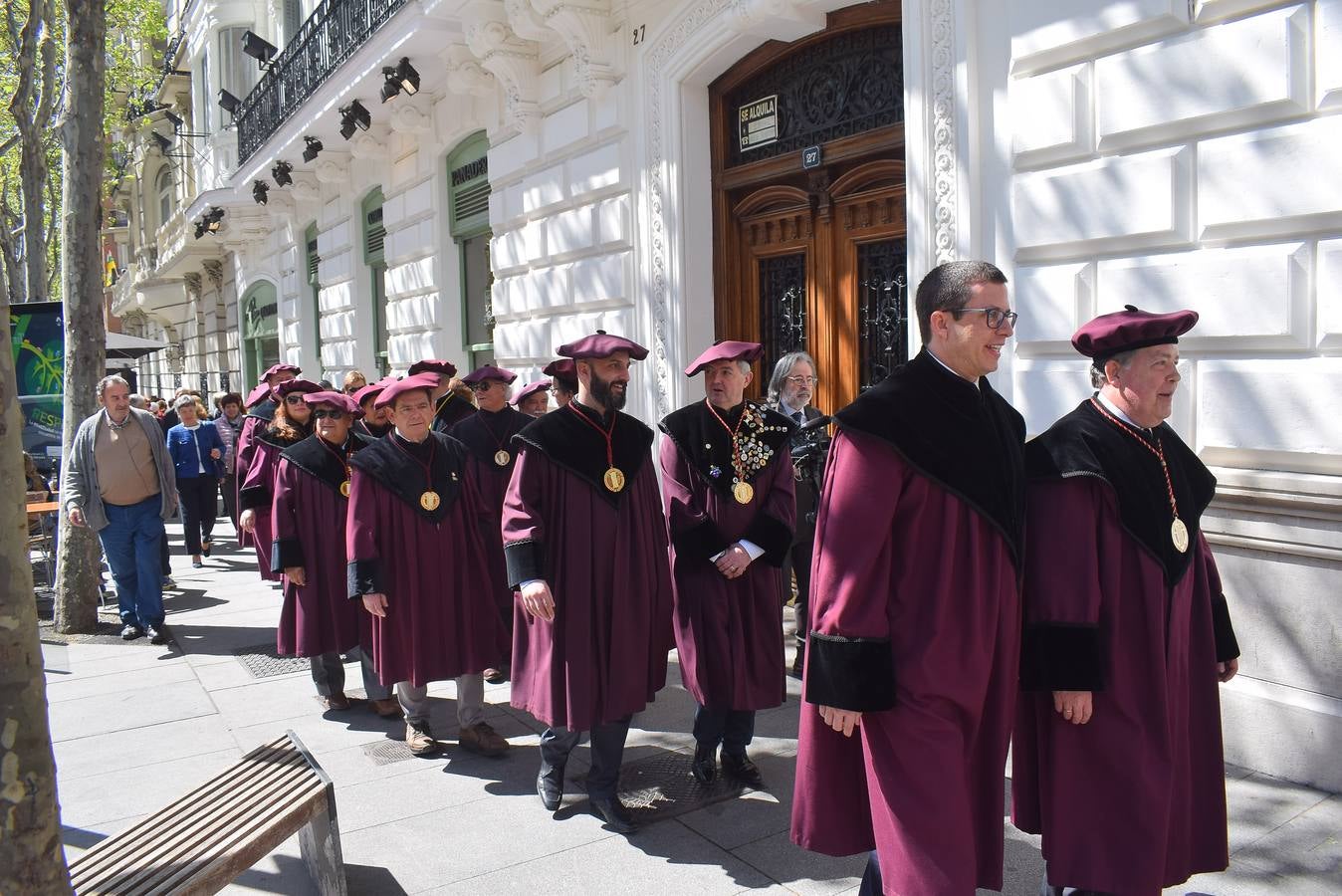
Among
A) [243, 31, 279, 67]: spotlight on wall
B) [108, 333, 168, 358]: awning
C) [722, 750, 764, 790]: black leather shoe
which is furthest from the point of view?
[108, 333, 168, 358]: awning

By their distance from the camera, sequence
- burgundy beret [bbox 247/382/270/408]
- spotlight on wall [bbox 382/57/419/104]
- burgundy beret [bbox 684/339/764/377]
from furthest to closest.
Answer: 1. spotlight on wall [bbox 382/57/419/104]
2. burgundy beret [bbox 247/382/270/408]
3. burgundy beret [bbox 684/339/764/377]

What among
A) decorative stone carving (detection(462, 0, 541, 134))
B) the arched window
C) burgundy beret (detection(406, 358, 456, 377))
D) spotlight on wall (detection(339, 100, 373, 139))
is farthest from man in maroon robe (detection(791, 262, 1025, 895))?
the arched window

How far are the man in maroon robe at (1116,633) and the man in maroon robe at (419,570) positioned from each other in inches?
124

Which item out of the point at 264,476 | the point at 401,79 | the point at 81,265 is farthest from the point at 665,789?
the point at 401,79

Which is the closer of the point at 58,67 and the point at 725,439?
the point at 725,439

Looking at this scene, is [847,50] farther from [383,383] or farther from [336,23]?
[336,23]

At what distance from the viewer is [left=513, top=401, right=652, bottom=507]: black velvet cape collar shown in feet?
15.1

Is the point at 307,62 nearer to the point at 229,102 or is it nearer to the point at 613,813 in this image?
the point at 229,102

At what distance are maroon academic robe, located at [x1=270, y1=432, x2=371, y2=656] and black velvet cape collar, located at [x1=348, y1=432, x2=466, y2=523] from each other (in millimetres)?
896

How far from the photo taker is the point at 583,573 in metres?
4.57

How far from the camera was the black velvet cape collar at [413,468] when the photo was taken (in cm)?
553

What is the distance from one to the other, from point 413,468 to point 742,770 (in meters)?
2.22

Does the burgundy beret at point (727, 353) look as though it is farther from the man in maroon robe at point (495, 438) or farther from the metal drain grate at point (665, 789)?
the man in maroon robe at point (495, 438)

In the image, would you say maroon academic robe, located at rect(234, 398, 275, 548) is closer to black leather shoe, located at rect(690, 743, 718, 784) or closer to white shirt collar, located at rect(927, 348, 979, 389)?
black leather shoe, located at rect(690, 743, 718, 784)
